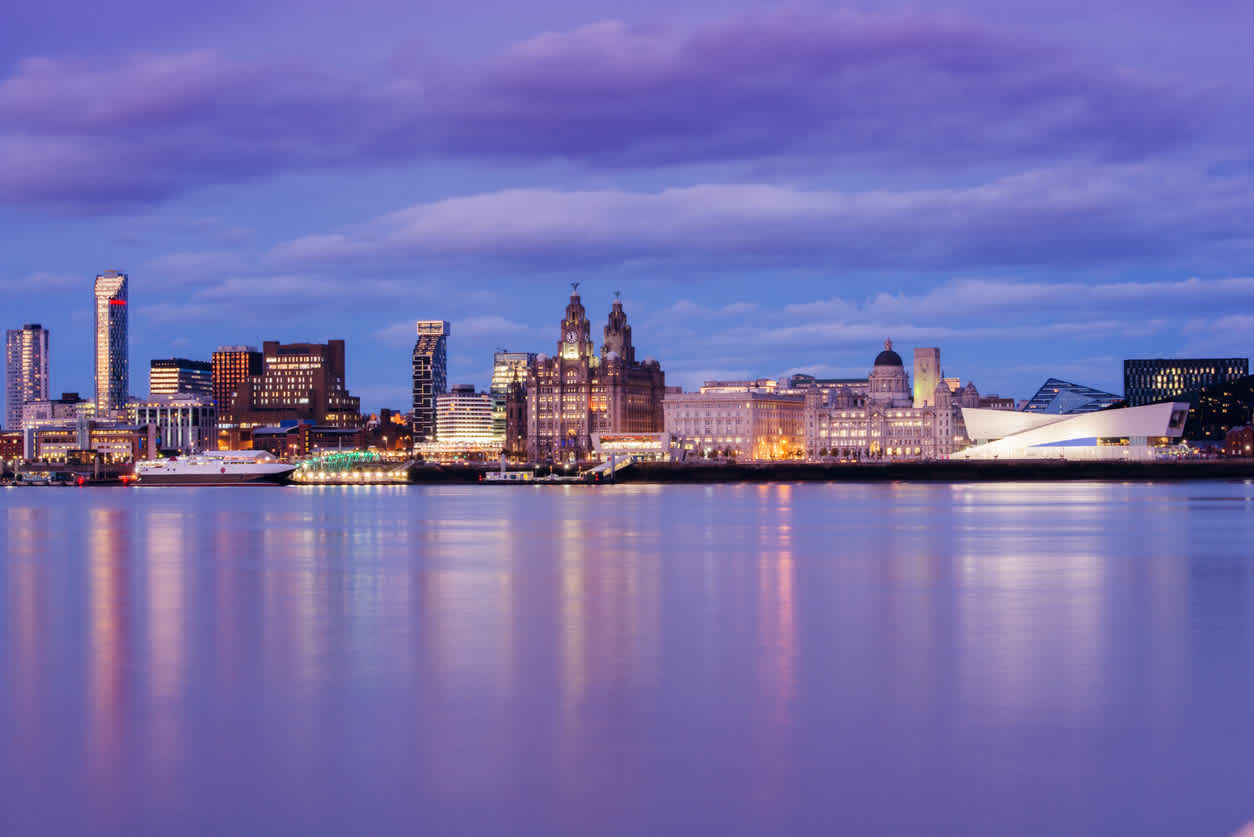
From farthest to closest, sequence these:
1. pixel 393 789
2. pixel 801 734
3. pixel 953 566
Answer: pixel 953 566
pixel 801 734
pixel 393 789

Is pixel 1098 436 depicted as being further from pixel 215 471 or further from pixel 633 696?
pixel 633 696

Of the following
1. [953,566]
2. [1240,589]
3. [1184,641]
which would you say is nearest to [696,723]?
[1184,641]

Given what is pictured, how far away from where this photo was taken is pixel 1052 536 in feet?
158

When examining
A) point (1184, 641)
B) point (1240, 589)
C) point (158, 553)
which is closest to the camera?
point (1184, 641)

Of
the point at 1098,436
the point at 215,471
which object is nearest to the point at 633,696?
the point at 215,471

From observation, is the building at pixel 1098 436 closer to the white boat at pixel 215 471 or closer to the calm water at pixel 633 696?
the white boat at pixel 215 471

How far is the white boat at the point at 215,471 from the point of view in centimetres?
15950

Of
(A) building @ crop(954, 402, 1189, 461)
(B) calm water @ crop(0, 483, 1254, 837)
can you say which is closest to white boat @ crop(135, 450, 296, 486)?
(A) building @ crop(954, 402, 1189, 461)

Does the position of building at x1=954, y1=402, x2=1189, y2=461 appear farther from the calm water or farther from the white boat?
the calm water

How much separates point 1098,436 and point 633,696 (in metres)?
157

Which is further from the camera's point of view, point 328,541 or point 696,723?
point 328,541

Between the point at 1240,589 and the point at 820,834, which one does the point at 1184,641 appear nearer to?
the point at 1240,589

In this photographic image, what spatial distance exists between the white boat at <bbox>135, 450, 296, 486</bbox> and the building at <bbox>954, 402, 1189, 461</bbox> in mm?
83943

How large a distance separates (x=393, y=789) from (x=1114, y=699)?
9086 millimetres
